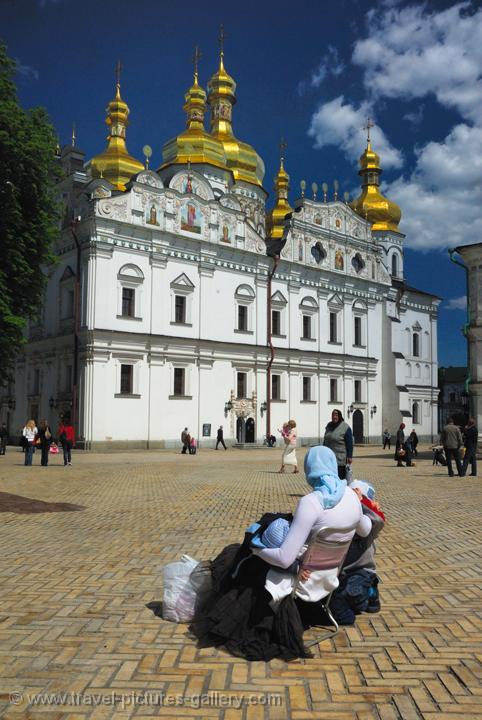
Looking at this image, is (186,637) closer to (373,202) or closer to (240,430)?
(240,430)

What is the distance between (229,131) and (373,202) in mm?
16175

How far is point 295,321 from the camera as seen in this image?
144 ft

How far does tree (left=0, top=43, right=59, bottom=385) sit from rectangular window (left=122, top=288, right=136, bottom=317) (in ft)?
49.6

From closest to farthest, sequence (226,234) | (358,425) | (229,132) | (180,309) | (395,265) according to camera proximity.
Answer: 1. (180,309)
2. (226,234)
3. (358,425)
4. (229,132)
5. (395,265)

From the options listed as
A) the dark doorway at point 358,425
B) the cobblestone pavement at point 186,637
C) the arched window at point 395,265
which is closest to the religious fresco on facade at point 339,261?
the dark doorway at point 358,425

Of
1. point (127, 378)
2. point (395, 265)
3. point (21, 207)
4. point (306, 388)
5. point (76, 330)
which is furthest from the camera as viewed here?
point (395, 265)

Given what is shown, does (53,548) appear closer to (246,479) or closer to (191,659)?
(191,659)

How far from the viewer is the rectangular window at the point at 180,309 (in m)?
37.6

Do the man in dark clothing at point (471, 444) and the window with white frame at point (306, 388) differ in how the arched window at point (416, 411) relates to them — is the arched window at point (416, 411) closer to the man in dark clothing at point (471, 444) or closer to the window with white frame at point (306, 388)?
the window with white frame at point (306, 388)

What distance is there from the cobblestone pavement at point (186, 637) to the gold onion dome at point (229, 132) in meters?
43.2

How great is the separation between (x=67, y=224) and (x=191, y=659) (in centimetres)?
3514

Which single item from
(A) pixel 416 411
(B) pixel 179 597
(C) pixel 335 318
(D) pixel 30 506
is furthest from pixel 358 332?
(B) pixel 179 597

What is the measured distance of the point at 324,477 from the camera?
4867 mm

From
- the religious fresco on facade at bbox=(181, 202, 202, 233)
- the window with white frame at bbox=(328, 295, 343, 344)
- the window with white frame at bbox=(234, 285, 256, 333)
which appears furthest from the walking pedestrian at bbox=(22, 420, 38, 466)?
the window with white frame at bbox=(328, 295, 343, 344)
